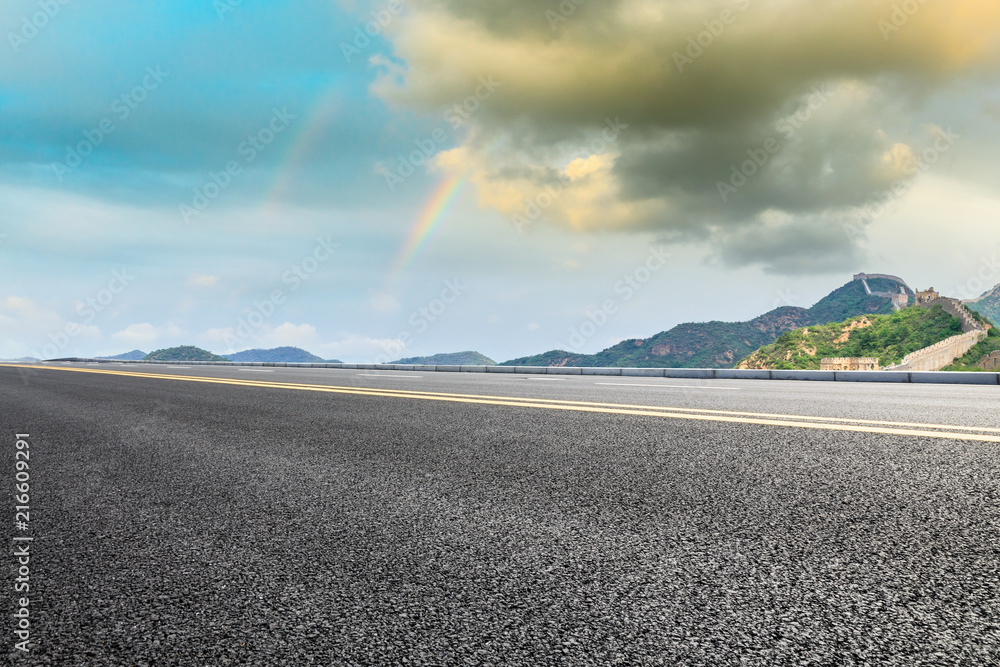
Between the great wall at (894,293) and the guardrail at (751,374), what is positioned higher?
the great wall at (894,293)

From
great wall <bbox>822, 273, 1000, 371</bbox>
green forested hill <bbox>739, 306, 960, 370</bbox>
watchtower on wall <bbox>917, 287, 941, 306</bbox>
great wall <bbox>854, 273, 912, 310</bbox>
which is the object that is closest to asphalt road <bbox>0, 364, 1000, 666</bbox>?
great wall <bbox>822, 273, 1000, 371</bbox>

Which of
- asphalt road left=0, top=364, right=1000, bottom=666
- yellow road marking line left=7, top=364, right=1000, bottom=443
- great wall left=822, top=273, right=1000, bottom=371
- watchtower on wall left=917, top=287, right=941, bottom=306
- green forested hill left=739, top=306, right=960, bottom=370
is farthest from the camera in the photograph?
watchtower on wall left=917, top=287, right=941, bottom=306

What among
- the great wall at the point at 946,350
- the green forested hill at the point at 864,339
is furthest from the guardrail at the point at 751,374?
the green forested hill at the point at 864,339

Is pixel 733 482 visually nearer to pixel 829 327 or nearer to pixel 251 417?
pixel 251 417

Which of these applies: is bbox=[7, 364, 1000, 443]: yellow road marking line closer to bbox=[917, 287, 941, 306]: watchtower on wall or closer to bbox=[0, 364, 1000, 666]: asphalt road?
bbox=[0, 364, 1000, 666]: asphalt road

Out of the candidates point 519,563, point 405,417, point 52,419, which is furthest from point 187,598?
point 52,419

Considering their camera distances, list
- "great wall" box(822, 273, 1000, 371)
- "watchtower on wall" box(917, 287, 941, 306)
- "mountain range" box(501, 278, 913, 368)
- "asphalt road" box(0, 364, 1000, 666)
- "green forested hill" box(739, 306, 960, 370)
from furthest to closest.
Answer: "mountain range" box(501, 278, 913, 368) → "watchtower on wall" box(917, 287, 941, 306) → "green forested hill" box(739, 306, 960, 370) → "great wall" box(822, 273, 1000, 371) → "asphalt road" box(0, 364, 1000, 666)

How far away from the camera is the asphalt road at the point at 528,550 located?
1.63 metres

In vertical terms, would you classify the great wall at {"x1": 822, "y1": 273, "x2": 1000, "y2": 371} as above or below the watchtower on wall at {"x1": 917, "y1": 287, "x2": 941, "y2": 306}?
below

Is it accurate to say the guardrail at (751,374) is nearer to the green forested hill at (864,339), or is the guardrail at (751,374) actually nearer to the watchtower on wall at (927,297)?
the green forested hill at (864,339)

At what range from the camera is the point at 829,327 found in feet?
386

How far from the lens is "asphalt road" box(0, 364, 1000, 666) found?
1630 millimetres

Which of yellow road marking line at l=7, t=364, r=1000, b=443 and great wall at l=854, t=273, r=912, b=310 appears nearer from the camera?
yellow road marking line at l=7, t=364, r=1000, b=443

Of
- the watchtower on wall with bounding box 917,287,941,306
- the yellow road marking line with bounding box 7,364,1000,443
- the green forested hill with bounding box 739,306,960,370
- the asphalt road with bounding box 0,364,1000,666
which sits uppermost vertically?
the watchtower on wall with bounding box 917,287,941,306
